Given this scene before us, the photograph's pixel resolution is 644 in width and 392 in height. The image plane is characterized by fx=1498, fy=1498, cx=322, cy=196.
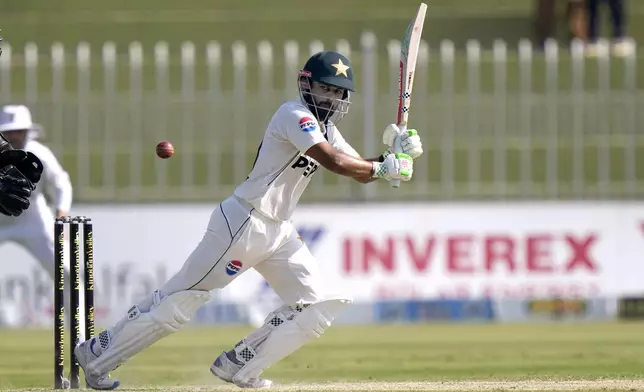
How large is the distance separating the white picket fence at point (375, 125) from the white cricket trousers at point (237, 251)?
5.71 metres

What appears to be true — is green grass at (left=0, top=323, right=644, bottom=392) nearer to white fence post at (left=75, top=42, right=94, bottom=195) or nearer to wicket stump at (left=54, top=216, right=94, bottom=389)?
wicket stump at (left=54, top=216, right=94, bottom=389)

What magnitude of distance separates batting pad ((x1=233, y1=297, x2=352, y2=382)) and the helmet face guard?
92 cm

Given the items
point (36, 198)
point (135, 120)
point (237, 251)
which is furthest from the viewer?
point (135, 120)

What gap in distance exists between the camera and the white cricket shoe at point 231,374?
7566mm

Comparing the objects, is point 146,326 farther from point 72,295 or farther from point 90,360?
point 72,295

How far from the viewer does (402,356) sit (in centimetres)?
1009

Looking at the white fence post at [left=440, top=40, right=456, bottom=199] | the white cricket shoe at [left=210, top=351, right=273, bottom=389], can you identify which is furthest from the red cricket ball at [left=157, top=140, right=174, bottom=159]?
the white fence post at [left=440, top=40, right=456, bottom=199]

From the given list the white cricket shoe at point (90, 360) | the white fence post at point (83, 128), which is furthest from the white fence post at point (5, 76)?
the white cricket shoe at point (90, 360)

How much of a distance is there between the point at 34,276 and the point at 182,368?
3.75m

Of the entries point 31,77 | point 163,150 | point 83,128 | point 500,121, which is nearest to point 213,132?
point 83,128

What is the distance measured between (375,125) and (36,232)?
4273 millimetres

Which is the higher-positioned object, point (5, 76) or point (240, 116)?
point (5, 76)

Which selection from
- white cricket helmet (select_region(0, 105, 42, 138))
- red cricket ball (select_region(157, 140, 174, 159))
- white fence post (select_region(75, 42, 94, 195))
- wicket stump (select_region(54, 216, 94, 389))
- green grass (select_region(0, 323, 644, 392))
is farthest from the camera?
white fence post (select_region(75, 42, 94, 195))

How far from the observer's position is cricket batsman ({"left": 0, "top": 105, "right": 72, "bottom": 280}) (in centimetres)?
966
